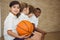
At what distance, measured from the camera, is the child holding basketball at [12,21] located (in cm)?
243

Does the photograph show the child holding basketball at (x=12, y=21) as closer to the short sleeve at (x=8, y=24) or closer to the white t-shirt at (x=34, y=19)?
the short sleeve at (x=8, y=24)

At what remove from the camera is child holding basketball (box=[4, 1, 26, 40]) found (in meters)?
2.43

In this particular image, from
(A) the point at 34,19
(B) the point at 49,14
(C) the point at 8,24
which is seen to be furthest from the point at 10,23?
(B) the point at 49,14

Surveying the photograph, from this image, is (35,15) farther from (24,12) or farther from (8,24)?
(8,24)

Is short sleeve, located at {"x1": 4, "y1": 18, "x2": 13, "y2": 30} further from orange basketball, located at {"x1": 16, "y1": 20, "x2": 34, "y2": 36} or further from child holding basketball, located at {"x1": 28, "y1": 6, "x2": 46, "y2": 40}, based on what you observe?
child holding basketball, located at {"x1": 28, "y1": 6, "x2": 46, "y2": 40}

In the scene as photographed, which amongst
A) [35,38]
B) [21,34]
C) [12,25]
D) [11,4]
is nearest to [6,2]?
[11,4]

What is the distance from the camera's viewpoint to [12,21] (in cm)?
244

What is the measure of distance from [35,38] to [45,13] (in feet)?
1.46

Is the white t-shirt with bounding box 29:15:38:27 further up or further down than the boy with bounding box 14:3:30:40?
further down

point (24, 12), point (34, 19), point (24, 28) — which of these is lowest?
point (24, 28)

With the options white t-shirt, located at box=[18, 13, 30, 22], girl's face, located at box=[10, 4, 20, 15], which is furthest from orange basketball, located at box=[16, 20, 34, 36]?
girl's face, located at box=[10, 4, 20, 15]

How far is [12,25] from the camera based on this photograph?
8.00 ft

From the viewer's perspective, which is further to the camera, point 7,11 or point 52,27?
point 52,27

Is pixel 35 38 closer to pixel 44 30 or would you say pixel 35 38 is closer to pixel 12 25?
pixel 44 30
